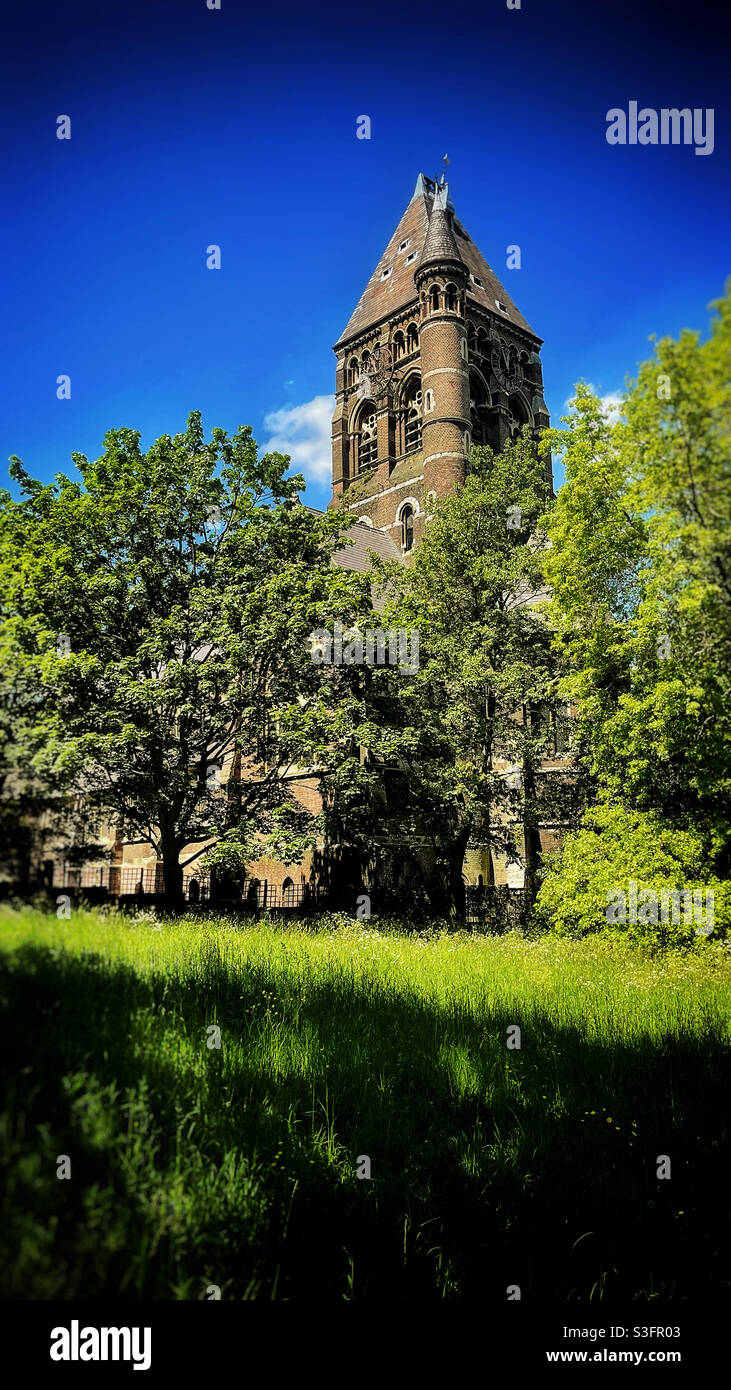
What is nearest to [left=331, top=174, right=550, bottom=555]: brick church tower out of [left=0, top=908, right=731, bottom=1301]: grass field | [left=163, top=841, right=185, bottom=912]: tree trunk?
[left=0, top=908, right=731, bottom=1301]: grass field

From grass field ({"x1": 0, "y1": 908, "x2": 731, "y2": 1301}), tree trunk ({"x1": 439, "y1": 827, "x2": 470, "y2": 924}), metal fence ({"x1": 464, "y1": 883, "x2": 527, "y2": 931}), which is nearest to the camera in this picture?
grass field ({"x1": 0, "y1": 908, "x2": 731, "y2": 1301})

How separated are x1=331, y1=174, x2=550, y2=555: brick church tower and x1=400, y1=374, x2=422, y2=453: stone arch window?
2.5 inches

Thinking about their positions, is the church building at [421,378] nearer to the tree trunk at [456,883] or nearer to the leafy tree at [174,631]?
the tree trunk at [456,883]

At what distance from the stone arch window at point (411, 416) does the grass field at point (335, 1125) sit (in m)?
39.7

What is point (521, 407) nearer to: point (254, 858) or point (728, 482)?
point (254, 858)

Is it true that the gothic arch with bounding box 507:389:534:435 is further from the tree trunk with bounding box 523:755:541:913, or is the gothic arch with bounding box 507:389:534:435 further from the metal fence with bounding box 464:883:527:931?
the metal fence with bounding box 464:883:527:931

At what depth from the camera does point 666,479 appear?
292 cm

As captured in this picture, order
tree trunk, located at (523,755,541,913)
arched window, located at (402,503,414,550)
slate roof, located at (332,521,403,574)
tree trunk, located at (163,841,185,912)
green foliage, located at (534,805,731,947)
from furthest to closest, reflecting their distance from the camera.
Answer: arched window, located at (402,503,414,550), slate roof, located at (332,521,403,574), tree trunk, located at (523,755,541,913), green foliage, located at (534,805,731,947), tree trunk, located at (163,841,185,912)

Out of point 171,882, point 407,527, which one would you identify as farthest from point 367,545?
point 171,882

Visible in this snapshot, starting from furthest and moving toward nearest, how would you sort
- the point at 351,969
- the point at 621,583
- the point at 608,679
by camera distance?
the point at 608,679 → the point at 351,969 → the point at 621,583

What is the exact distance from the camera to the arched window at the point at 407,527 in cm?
4281

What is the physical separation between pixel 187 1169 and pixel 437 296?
4629 cm

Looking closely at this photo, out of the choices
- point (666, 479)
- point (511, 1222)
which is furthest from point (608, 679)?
point (666, 479)

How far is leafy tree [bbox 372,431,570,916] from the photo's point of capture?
20000mm
